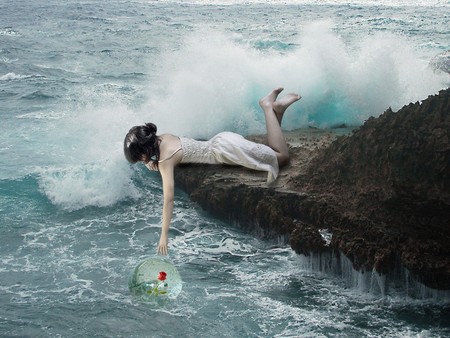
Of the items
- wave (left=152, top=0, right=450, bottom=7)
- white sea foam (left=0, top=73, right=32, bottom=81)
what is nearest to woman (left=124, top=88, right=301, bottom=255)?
white sea foam (left=0, top=73, right=32, bottom=81)

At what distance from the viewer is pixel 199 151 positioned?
17.9 ft

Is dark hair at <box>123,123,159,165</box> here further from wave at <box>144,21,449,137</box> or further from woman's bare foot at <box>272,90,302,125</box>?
wave at <box>144,21,449,137</box>

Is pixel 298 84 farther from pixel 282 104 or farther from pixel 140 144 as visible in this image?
pixel 140 144

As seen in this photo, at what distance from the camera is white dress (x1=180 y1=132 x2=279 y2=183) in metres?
5.46

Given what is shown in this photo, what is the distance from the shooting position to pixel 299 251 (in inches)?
301

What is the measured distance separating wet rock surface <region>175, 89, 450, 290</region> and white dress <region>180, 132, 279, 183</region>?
0.46 m

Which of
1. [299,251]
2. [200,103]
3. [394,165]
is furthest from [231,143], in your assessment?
[200,103]

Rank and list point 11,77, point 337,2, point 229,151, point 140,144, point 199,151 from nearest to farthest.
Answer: point 140,144 → point 199,151 → point 229,151 → point 11,77 → point 337,2

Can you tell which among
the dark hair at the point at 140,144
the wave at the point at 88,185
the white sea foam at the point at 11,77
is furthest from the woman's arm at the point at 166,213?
the white sea foam at the point at 11,77

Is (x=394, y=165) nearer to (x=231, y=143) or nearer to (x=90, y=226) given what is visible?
(x=231, y=143)

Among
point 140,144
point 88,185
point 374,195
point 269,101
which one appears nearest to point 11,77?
point 88,185

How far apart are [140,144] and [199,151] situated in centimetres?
84

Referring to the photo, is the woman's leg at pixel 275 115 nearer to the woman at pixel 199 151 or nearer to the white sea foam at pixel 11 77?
the woman at pixel 199 151

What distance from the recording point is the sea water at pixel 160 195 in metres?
6.86
